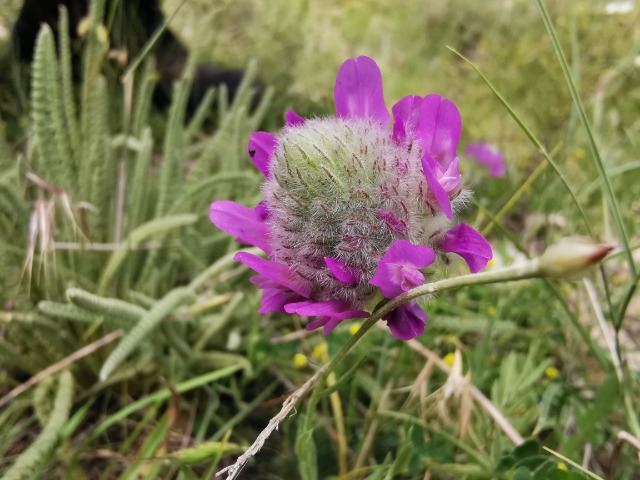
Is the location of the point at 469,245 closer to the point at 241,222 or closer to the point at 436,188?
the point at 436,188

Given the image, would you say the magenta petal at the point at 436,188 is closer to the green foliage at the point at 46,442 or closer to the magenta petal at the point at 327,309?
the magenta petal at the point at 327,309

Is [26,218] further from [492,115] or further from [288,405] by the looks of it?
[492,115]

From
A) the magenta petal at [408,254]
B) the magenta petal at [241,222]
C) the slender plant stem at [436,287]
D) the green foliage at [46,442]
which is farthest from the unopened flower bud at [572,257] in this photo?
the green foliage at [46,442]

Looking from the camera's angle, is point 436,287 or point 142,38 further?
point 142,38

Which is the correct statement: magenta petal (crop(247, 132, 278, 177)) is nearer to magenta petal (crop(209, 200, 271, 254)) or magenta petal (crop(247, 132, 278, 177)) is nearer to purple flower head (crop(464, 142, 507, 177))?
magenta petal (crop(209, 200, 271, 254))

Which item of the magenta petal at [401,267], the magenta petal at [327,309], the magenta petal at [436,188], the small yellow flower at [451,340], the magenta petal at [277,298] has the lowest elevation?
the small yellow flower at [451,340]

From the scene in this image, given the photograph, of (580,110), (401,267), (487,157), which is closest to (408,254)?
(401,267)
